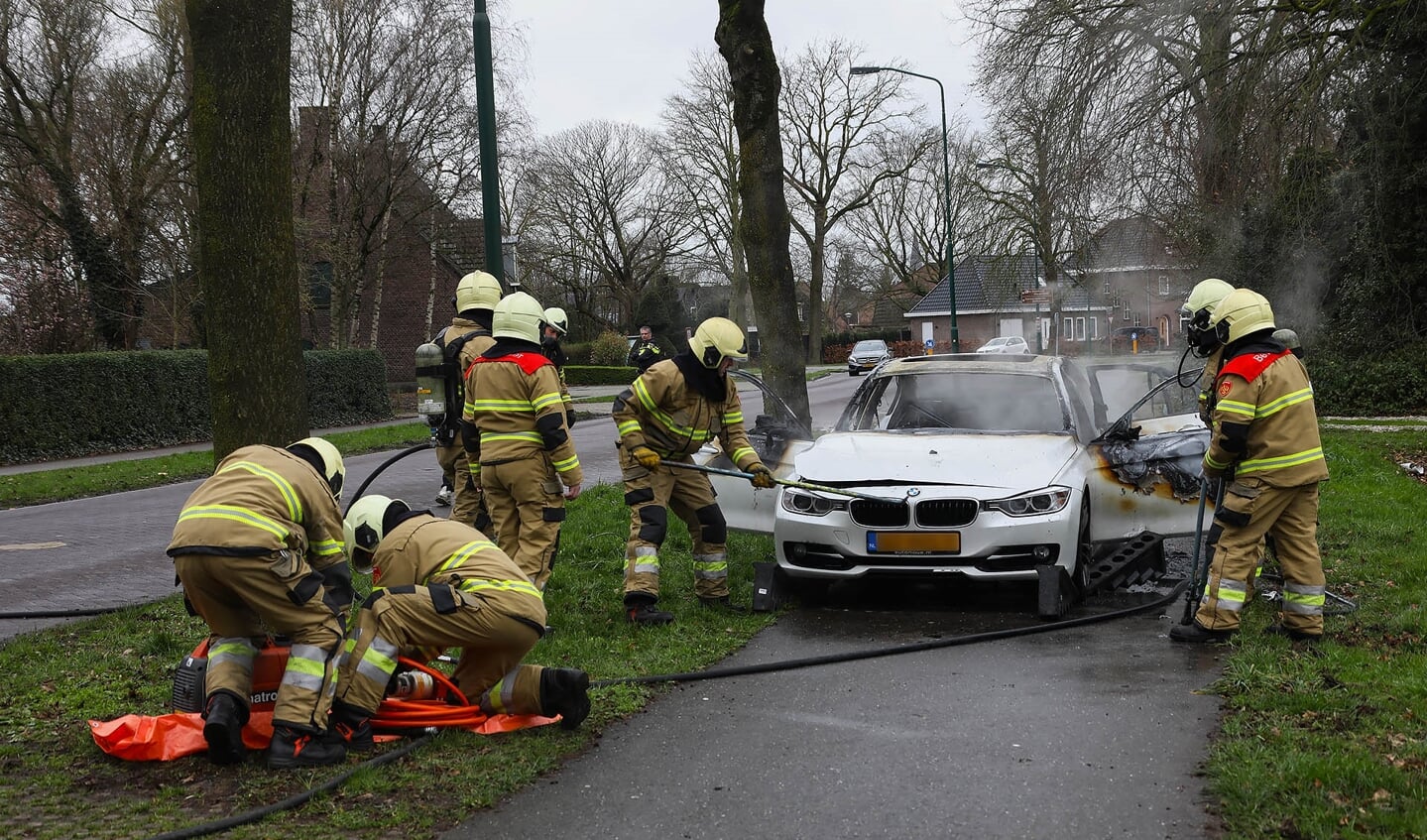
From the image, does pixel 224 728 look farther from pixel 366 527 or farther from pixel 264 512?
pixel 366 527

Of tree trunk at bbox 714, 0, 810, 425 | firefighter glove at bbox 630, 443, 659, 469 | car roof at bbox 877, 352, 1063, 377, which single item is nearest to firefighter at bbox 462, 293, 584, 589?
firefighter glove at bbox 630, 443, 659, 469

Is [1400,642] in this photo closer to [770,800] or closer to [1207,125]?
[770,800]

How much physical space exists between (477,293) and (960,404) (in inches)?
143

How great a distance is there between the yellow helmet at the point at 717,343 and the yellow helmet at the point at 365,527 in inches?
92.5

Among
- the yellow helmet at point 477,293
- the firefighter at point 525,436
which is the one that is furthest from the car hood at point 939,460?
the yellow helmet at point 477,293

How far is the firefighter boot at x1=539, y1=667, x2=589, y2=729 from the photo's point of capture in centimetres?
505

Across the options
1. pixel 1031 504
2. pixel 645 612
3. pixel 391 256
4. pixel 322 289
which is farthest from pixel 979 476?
pixel 322 289

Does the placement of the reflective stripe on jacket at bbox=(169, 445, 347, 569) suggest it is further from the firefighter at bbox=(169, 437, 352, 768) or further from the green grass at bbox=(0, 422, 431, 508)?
the green grass at bbox=(0, 422, 431, 508)

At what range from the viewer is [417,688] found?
17.5 feet

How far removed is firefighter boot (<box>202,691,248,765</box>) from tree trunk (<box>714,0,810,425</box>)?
759 cm

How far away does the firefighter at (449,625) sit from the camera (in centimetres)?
493

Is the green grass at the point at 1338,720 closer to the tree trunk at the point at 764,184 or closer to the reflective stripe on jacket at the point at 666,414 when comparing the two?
the reflective stripe on jacket at the point at 666,414

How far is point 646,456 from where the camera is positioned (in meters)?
7.15

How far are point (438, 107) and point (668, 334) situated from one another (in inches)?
1204
